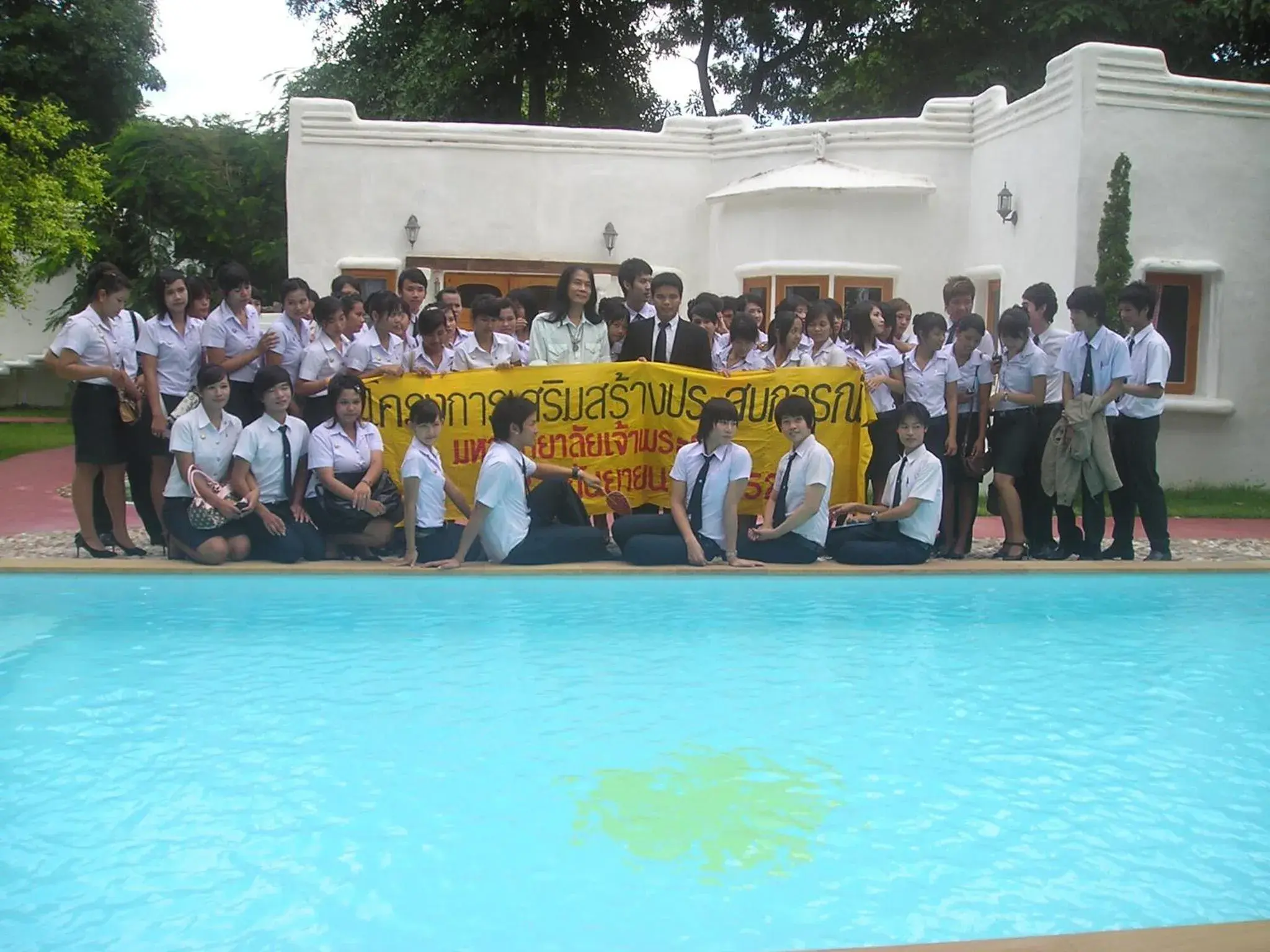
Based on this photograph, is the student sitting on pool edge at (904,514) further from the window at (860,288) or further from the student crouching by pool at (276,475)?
the window at (860,288)

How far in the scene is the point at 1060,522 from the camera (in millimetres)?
9227

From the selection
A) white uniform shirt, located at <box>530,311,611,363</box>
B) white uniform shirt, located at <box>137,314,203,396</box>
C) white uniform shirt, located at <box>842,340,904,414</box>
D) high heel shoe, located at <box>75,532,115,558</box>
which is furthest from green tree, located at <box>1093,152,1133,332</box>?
high heel shoe, located at <box>75,532,115,558</box>

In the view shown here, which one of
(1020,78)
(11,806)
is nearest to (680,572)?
(11,806)

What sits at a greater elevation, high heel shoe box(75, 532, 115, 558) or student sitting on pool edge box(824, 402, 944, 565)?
student sitting on pool edge box(824, 402, 944, 565)

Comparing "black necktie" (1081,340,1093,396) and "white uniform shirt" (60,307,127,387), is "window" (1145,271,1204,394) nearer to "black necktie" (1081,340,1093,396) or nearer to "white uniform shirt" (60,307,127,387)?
"black necktie" (1081,340,1093,396)

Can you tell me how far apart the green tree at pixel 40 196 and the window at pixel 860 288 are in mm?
10370

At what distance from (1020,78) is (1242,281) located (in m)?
10.7

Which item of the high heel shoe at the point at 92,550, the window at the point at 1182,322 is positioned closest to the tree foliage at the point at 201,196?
the high heel shoe at the point at 92,550

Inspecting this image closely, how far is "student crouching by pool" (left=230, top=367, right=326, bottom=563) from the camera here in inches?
316

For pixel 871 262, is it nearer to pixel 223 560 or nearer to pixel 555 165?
pixel 555 165

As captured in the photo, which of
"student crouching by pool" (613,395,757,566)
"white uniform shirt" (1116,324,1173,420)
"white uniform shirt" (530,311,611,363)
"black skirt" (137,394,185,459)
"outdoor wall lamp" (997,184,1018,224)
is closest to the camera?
"student crouching by pool" (613,395,757,566)

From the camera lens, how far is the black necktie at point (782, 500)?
27.0 feet

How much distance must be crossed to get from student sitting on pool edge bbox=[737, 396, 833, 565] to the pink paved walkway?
2.78 m

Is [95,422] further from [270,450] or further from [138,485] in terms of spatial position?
[270,450]
